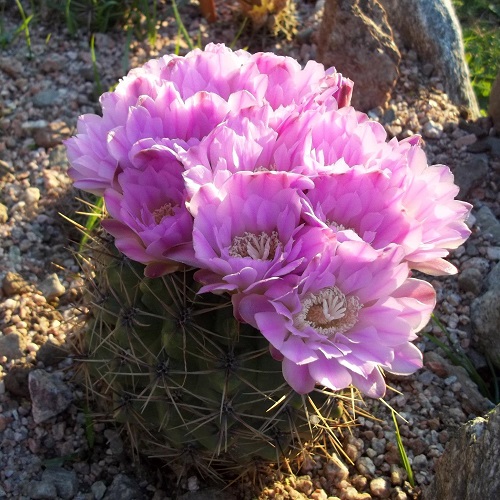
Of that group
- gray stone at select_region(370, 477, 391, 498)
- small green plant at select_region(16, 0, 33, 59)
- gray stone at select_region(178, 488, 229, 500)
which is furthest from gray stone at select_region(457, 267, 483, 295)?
small green plant at select_region(16, 0, 33, 59)

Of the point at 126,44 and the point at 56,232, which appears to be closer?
the point at 56,232

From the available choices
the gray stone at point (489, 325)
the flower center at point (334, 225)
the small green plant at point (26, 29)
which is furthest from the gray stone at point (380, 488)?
the small green plant at point (26, 29)

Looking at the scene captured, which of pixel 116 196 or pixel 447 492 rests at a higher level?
pixel 116 196

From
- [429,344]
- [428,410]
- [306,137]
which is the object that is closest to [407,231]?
[306,137]

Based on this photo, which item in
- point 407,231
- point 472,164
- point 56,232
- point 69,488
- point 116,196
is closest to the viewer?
point 407,231

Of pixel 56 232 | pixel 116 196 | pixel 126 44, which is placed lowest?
pixel 56 232

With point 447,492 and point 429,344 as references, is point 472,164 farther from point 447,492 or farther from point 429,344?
point 447,492
